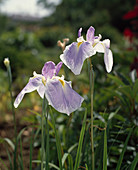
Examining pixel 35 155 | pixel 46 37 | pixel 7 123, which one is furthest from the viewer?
pixel 46 37

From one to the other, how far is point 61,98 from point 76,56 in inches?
5.4

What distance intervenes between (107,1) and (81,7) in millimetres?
4898

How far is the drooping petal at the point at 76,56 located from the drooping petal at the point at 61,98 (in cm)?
6

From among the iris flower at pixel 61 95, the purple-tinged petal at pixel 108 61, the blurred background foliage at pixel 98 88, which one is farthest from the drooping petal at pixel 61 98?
the blurred background foliage at pixel 98 88

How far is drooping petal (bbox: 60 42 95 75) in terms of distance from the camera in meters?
0.70

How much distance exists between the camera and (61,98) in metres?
Answer: 0.68

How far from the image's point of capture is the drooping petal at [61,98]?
0.68 metres

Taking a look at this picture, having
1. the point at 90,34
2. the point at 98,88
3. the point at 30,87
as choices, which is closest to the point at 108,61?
the point at 90,34

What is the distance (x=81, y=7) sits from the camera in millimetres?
23016

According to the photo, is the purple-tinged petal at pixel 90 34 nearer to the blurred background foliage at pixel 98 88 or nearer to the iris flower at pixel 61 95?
the iris flower at pixel 61 95

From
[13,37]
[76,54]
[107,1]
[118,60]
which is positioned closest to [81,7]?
[107,1]

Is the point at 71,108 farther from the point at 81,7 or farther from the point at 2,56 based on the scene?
the point at 81,7

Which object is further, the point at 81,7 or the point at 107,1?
the point at 81,7

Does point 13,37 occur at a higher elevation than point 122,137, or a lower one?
higher
